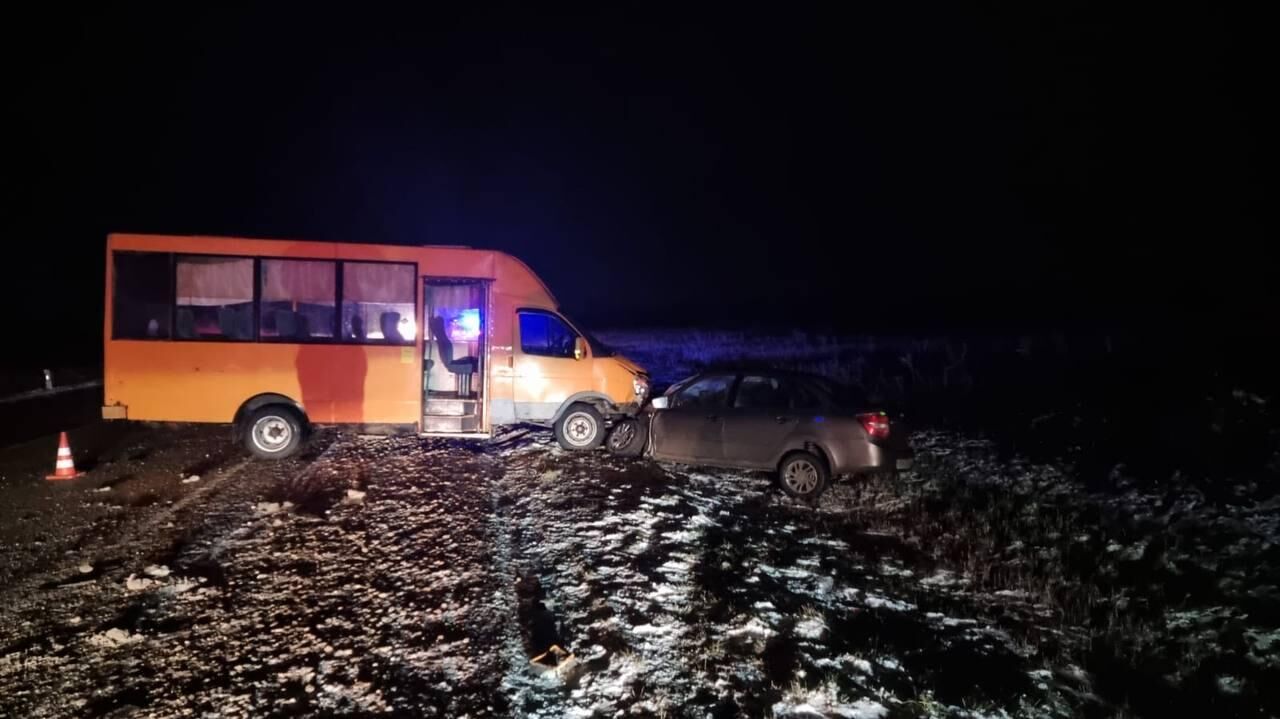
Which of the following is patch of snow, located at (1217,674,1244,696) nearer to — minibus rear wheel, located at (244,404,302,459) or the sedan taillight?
the sedan taillight

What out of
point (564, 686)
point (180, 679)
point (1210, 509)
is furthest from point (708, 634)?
point (1210, 509)

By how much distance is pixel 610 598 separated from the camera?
6094mm

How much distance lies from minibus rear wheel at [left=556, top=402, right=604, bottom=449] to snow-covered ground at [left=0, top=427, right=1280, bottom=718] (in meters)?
1.62

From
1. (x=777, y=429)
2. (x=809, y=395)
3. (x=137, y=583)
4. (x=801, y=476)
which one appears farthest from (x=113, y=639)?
(x=809, y=395)

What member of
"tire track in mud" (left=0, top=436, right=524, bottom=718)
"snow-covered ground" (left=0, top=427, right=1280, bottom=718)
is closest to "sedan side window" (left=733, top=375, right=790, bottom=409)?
"snow-covered ground" (left=0, top=427, right=1280, bottom=718)

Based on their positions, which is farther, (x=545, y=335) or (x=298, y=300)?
(x=545, y=335)

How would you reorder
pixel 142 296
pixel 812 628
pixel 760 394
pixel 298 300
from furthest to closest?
pixel 298 300 → pixel 142 296 → pixel 760 394 → pixel 812 628

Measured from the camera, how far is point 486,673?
16.0 ft

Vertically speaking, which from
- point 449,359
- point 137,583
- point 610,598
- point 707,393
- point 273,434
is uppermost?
point 449,359

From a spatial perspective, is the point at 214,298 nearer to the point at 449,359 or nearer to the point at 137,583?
the point at 449,359

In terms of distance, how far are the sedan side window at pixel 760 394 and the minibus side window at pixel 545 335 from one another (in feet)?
9.35

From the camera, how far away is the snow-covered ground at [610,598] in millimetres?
4711

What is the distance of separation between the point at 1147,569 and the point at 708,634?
478cm

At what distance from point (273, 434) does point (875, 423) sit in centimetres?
830
